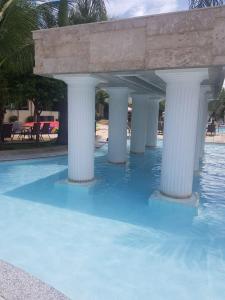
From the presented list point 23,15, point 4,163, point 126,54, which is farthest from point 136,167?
point 23,15

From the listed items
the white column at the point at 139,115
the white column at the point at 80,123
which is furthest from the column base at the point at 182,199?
the white column at the point at 139,115

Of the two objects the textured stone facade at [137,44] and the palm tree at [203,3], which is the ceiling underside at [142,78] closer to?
the textured stone facade at [137,44]

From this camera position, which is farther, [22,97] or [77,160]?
[22,97]

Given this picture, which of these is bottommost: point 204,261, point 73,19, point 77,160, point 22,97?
point 204,261

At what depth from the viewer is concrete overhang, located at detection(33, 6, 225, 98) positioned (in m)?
6.44

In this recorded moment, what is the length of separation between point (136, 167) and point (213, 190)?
4.06 metres

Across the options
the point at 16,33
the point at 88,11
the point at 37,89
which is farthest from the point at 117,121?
the point at 88,11

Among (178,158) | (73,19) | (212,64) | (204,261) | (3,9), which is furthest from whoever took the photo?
(73,19)

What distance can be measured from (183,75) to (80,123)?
10.5 feet

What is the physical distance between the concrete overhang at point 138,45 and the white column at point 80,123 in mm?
726

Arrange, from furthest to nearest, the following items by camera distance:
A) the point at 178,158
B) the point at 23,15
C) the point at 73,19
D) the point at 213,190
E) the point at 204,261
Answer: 1. the point at 73,19
2. the point at 23,15
3. the point at 213,190
4. the point at 178,158
5. the point at 204,261

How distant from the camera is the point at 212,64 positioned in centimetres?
647

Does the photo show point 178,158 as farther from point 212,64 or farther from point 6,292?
point 6,292

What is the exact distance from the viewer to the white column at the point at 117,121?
12.5 m
